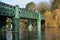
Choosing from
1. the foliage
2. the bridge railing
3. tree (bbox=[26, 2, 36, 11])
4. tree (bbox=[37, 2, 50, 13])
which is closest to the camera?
the bridge railing

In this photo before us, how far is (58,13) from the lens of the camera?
230ft

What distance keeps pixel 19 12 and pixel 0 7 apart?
6.28 metres

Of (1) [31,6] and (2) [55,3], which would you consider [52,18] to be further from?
(2) [55,3]

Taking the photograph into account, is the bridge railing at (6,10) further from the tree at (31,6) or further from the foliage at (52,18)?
the tree at (31,6)

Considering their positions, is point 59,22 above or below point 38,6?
below

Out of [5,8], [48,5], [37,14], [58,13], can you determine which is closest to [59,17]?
[58,13]

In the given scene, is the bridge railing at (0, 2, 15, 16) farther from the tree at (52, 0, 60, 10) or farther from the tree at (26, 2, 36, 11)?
the tree at (52, 0, 60, 10)

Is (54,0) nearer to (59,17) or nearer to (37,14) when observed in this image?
(59,17)

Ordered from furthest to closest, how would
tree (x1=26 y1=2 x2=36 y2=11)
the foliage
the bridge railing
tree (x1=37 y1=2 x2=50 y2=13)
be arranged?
tree (x1=26 y1=2 x2=36 y2=11), tree (x1=37 y1=2 x2=50 y2=13), the foliage, the bridge railing

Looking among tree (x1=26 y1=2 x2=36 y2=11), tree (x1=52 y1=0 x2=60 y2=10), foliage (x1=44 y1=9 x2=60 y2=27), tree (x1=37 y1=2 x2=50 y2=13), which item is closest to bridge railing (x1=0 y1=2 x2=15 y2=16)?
foliage (x1=44 y1=9 x2=60 y2=27)

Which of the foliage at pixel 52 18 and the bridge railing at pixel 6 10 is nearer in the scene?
the bridge railing at pixel 6 10

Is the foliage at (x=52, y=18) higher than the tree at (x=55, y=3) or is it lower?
lower

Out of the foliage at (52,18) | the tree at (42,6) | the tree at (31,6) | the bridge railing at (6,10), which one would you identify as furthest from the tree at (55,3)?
the bridge railing at (6,10)

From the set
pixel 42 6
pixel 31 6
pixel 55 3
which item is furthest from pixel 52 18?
pixel 55 3
